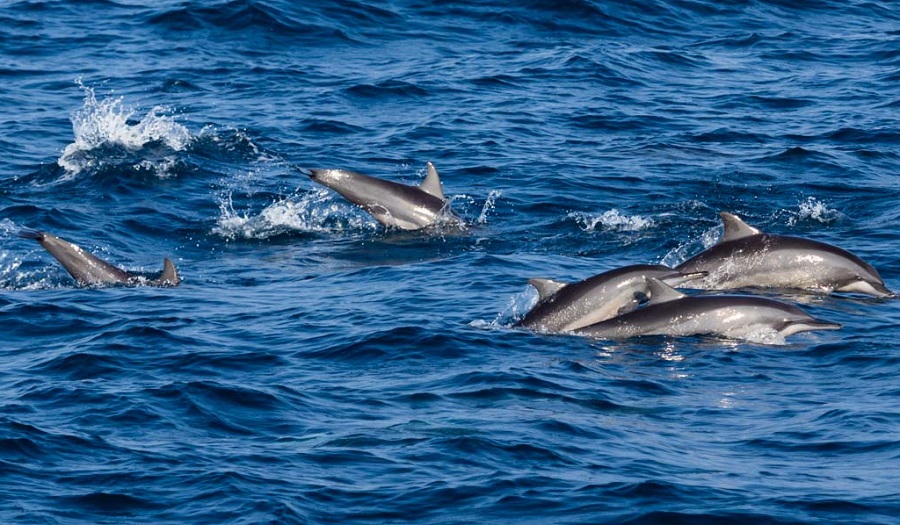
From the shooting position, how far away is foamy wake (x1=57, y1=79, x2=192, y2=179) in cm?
2616

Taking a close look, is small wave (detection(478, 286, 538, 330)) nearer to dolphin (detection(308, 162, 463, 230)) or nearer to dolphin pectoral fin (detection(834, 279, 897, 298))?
dolphin pectoral fin (detection(834, 279, 897, 298))

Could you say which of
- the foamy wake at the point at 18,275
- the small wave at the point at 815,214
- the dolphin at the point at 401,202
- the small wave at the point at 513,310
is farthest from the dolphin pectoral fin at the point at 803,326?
the foamy wake at the point at 18,275

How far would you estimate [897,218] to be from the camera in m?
22.7

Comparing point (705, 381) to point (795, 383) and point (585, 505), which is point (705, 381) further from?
point (585, 505)

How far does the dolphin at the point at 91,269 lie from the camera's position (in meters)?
19.5

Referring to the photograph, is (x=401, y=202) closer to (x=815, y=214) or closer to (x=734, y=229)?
(x=734, y=229)

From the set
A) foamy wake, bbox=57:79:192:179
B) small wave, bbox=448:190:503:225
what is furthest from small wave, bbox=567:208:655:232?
foamy wake, bbox=57:79:192:179

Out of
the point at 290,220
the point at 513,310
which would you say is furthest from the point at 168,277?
the point at 513,310

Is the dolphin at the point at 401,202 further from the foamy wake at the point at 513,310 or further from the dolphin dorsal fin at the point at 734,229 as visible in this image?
the dolphin dorsal fin at the point at 734,229

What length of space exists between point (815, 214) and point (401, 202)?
5949 mm

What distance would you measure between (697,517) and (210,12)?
2665 centimetres

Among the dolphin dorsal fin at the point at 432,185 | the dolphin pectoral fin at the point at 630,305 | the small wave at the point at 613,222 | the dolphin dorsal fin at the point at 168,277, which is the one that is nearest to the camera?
the dolphin pectoral fin at the point at 630,305

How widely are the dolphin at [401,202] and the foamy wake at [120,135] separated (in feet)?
15.7

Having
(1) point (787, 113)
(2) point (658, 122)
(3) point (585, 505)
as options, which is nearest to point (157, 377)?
(3) point (585, 505)
